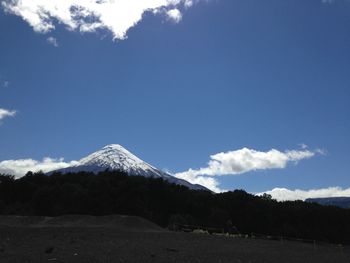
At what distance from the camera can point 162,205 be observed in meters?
84.7

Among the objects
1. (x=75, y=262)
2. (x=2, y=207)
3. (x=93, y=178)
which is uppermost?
(x=93, y=178)

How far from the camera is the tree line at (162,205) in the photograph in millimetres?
72500

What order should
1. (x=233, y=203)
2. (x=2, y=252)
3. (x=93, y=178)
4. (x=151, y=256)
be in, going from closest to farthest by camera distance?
(x=2, y=252) < (x=151, y=256) < (x=93, y=178) < (x=233, y=203)

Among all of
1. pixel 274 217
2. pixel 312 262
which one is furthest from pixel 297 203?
pixel 312 262

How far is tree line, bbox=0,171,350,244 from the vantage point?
238 ft

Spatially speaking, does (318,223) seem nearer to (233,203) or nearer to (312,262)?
(233,203)

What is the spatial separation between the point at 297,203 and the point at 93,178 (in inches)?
1978

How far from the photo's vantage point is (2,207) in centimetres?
7200

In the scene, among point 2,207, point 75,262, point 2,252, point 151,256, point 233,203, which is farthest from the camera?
point 233,203

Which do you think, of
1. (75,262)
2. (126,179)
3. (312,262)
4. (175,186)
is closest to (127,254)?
(75,262)

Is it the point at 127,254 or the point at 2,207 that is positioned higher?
the point at 2,207

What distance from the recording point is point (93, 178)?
78438 mm

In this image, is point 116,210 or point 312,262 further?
point 116,210

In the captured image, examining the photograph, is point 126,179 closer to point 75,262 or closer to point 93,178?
point 93,178
